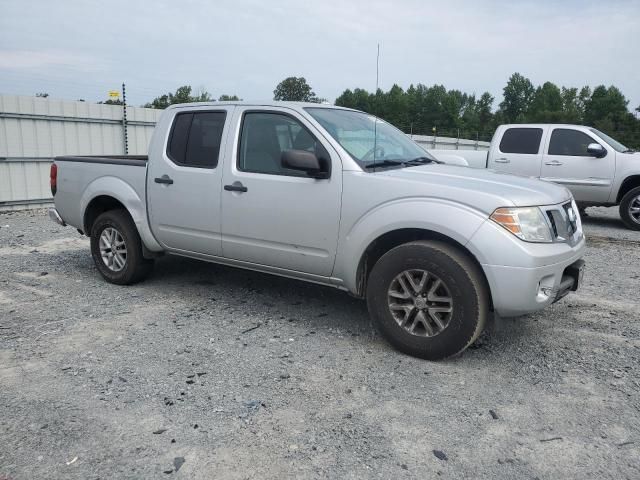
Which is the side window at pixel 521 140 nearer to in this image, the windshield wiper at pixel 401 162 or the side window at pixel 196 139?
the windshield wiper at pixel 401 162

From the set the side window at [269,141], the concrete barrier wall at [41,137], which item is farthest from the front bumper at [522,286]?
the concrete barrier wall at [41,137]

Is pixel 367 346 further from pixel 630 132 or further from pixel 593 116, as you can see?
pixel 593 116

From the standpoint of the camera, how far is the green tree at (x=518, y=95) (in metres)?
108

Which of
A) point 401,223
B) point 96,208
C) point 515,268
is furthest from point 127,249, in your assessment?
point 515,268

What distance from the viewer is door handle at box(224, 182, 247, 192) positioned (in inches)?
178

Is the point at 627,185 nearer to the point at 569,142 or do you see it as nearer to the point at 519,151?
the point at 569,142

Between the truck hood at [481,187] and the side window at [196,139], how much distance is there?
1659 millimetres

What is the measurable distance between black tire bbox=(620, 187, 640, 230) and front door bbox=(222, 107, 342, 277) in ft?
25.9

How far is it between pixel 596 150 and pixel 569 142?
0.55 metres

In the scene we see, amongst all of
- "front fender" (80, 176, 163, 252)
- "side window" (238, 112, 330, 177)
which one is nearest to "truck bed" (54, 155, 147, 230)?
"front fender" (80, 176, 163, 252)


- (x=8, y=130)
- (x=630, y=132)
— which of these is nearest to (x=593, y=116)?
(x=630, y=132)

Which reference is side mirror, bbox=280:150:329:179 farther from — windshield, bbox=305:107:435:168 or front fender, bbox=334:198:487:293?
front fender, bbox=334:198:487:293

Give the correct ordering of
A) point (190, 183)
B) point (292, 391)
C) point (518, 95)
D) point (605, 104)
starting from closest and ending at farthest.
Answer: point (292, 391) → point (190, 183) → point (605, 104) → point (518, 95)

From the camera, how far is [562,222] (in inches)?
A: 150
